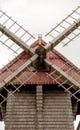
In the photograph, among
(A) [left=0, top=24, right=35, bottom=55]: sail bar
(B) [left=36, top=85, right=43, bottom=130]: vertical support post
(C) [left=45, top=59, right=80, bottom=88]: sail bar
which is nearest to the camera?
(C) [left=45, top=59, right=80, bottom=88]: sail bar

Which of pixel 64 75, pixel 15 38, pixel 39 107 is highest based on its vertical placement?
pixel 15 38

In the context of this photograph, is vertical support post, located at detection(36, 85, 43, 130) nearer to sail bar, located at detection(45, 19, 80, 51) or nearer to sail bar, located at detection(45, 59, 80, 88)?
sail bar, located at detection(45, 59, 80, 88)

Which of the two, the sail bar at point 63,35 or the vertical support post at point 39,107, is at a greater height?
the sail bar at point 63,35

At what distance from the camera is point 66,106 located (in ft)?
55.4

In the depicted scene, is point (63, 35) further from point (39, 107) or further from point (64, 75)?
point (39, 107)

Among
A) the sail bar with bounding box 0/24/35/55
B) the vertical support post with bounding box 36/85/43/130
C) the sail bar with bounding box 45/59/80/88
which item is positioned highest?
the sail bar with bounding box 0/24/35/55

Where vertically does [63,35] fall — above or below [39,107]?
above

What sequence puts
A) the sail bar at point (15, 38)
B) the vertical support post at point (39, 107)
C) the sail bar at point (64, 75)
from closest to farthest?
the sail bar at point (64, 75), the sail bar at point (15, 38), the vertical support post at point (39, 107)

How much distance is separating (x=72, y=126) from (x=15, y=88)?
2.54m

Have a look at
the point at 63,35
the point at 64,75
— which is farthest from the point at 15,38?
the point at 64,75

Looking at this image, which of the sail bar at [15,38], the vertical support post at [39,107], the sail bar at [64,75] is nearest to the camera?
the sail bar at [64,75]

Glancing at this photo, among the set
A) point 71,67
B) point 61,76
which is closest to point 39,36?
point 71,67

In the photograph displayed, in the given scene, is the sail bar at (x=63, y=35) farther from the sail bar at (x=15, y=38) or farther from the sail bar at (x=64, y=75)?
the sail bar at (x=15, y=38)

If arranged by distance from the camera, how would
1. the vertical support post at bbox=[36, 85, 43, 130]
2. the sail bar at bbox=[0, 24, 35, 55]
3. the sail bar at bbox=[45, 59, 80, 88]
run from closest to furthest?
the sail bar at bbox=[45, 59, 80, 88] → the sail bar at bbox=[0, 24, 35, 55] → the vertical support post at bbox=[36, 85, 43, 130]
